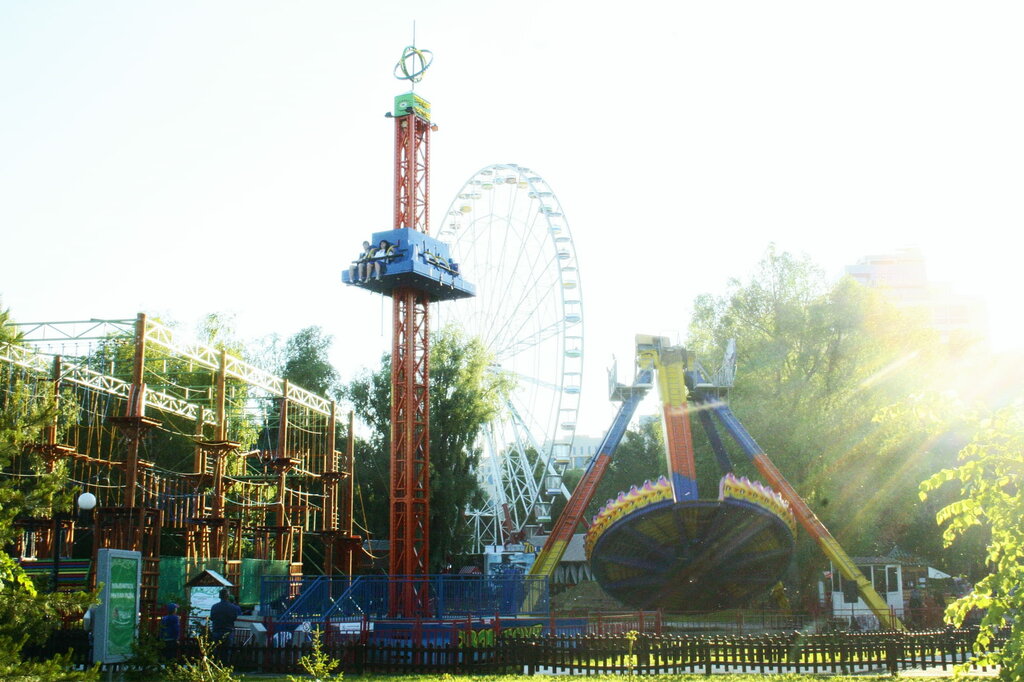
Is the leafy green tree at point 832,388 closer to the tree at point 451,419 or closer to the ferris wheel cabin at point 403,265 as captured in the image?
the tree at point 451,419

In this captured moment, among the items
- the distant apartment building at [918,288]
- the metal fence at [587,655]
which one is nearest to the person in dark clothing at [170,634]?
the metal fence at [587,655]

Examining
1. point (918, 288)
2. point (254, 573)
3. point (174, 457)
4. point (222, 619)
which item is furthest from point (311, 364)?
point (918, 288)

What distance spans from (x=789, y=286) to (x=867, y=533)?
10941 mm

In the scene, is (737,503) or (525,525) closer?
(737,503)

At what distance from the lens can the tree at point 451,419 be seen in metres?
42.0

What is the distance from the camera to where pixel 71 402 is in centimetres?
3281

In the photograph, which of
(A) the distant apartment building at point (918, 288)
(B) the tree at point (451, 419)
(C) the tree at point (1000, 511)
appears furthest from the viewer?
(A) the distant apartment building at point (918, 288)

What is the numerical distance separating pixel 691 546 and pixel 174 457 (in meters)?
25.2

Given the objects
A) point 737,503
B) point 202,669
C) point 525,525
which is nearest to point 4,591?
point 202,669

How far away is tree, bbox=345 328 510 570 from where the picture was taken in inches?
1654

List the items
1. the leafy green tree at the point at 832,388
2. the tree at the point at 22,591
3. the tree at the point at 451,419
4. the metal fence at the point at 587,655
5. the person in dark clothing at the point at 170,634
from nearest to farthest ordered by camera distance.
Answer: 1. the tree at the point at 22,591
2. the person in dark clothing at the point at 170,634
3. the metal fence at the point at 587,655
4. the leafy green tree at the point at 832,388
5. the tree at the point at 451,419

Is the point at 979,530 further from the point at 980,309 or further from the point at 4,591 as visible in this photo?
the point at 980,309

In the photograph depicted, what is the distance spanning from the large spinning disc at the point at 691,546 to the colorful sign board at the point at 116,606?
17668 mm

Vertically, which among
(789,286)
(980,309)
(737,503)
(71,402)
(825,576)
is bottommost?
(825,576)
